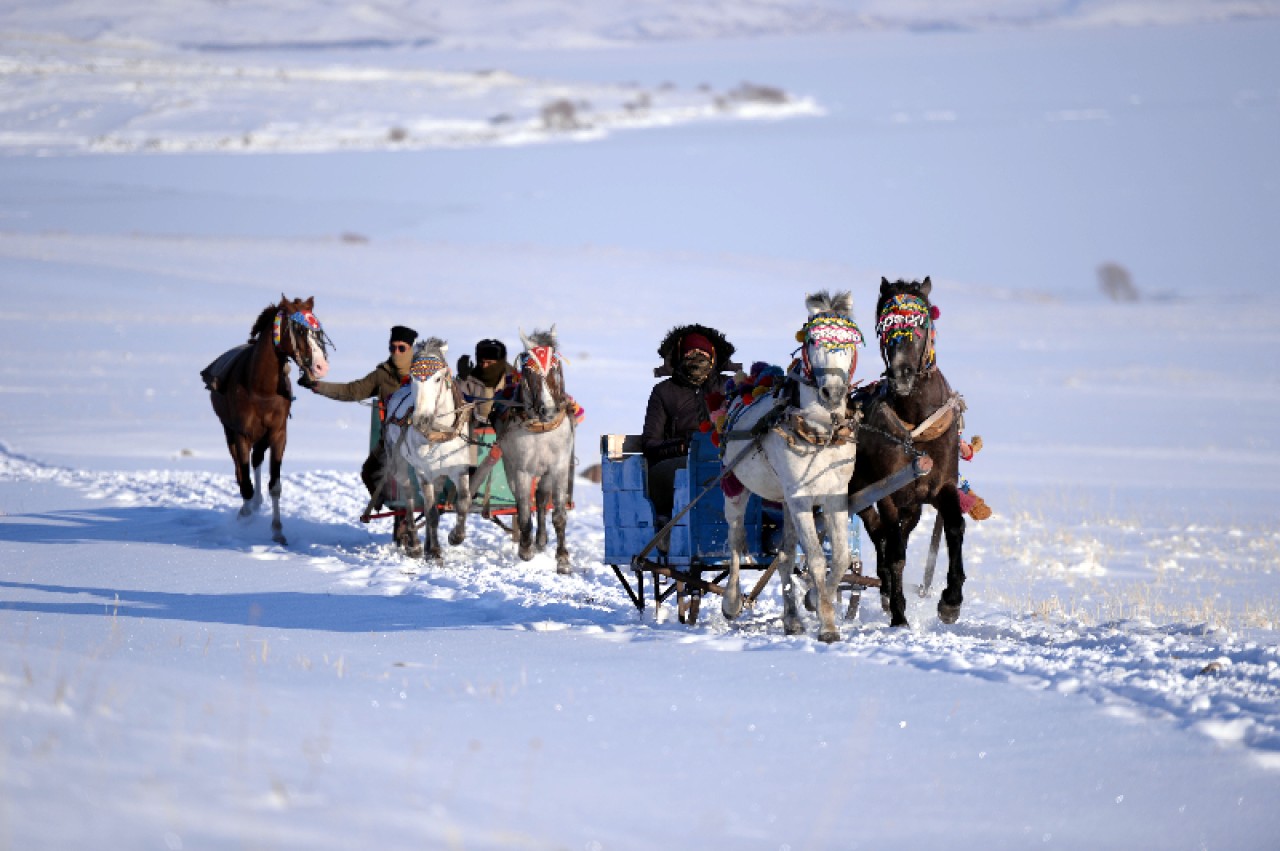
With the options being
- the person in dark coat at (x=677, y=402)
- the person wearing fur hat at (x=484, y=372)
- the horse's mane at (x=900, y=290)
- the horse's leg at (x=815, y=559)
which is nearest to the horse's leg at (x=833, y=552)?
the horse's leg at (x=815, y=559)

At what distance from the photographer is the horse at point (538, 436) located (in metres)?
13.0

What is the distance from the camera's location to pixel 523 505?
1359cm

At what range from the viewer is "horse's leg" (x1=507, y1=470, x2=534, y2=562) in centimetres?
1346

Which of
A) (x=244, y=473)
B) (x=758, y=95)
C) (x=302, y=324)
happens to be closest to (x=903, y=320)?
(x=302, y=324)

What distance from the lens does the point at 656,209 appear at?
8288 centimetres

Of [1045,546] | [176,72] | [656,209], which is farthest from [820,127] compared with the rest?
[1045,546]

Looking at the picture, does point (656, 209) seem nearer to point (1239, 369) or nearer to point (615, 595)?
point (1239, 369)

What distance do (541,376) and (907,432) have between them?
4.14 meters

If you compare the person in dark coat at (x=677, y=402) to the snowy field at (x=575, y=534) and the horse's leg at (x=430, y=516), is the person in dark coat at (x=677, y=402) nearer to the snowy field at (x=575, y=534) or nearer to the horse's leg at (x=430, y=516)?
the snowy field at (x=575, y=534)

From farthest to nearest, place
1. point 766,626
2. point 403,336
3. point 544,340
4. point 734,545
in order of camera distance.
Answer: point 403,336, point 544,340, point 766,626, point 734,545

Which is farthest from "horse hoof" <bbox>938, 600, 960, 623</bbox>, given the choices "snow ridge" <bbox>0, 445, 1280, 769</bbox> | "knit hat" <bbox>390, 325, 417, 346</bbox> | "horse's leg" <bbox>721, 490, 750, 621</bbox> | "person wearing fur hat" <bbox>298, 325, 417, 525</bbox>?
"knit hat" <bbox>390, 325, 417, 346</bbox>

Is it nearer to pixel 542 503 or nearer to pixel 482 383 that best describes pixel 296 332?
pixel 482 383

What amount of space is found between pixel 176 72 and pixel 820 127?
146ft

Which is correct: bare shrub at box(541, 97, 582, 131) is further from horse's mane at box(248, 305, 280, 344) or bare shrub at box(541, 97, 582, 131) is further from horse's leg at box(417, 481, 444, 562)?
horse's leg at box(417, 481, 444, 562)
